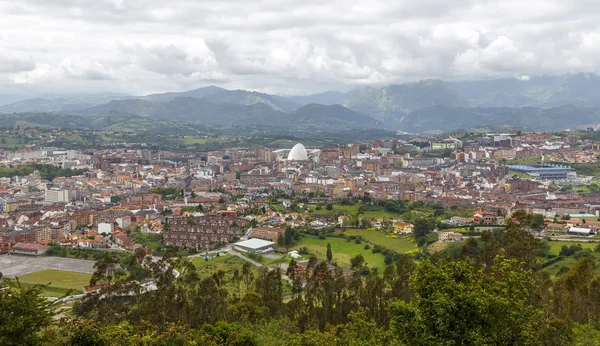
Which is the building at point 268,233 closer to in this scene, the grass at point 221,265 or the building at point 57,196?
the grass at point 221,265

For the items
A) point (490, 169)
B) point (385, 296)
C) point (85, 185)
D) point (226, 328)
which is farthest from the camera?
point (490, 169)

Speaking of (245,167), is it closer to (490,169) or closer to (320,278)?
(490,169)

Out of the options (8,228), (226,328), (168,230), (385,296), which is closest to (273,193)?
(168,230)

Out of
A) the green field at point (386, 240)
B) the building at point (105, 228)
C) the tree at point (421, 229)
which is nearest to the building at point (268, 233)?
the green field at point (386, 240)

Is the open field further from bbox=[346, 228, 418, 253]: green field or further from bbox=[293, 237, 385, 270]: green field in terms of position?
bbox=[346, 228, 418, 253]: green field

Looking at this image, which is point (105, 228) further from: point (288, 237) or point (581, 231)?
point (581, 231)

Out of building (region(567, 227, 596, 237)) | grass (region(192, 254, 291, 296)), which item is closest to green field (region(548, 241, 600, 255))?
building (region(567, 227, 596, 237))
